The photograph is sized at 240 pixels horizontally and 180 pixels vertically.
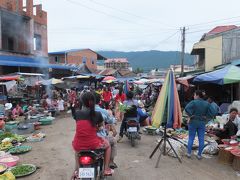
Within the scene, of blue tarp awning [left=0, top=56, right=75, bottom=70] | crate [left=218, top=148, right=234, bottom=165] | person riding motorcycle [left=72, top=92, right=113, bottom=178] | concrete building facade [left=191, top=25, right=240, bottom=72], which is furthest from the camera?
concrete building facade [left=191, top=25, right=240, bottom=72]

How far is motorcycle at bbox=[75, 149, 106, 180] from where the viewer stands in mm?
4561

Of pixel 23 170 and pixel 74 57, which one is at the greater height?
pixel 74 57

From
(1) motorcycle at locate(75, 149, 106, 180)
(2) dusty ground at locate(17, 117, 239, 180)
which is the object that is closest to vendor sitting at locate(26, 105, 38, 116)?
(2) dusty ground at locate(17, 117, 239, 180)

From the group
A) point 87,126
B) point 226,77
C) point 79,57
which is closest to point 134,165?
point 87,126

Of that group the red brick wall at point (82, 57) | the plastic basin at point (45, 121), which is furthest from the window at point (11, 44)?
the red brick wall at point (82, 57)

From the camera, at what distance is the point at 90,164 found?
15.3ft

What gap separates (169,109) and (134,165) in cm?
161

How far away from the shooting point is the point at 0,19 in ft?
74.0

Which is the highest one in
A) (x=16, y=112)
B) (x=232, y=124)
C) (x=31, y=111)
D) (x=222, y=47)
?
(x=222, y=47)

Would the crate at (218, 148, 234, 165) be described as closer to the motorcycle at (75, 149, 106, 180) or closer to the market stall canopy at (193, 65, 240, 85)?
the motorcycle at (75, 149, 106, 180)

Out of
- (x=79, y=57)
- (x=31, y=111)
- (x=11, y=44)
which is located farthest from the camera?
(x=79, y=57)

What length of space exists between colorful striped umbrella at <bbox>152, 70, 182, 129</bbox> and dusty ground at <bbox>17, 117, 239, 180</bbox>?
1.02 metres

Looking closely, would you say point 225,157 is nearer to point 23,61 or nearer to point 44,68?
point 23,61

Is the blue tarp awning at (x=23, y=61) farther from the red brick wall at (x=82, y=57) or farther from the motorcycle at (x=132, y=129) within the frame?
the red brick wall at (x=82, y=57)
